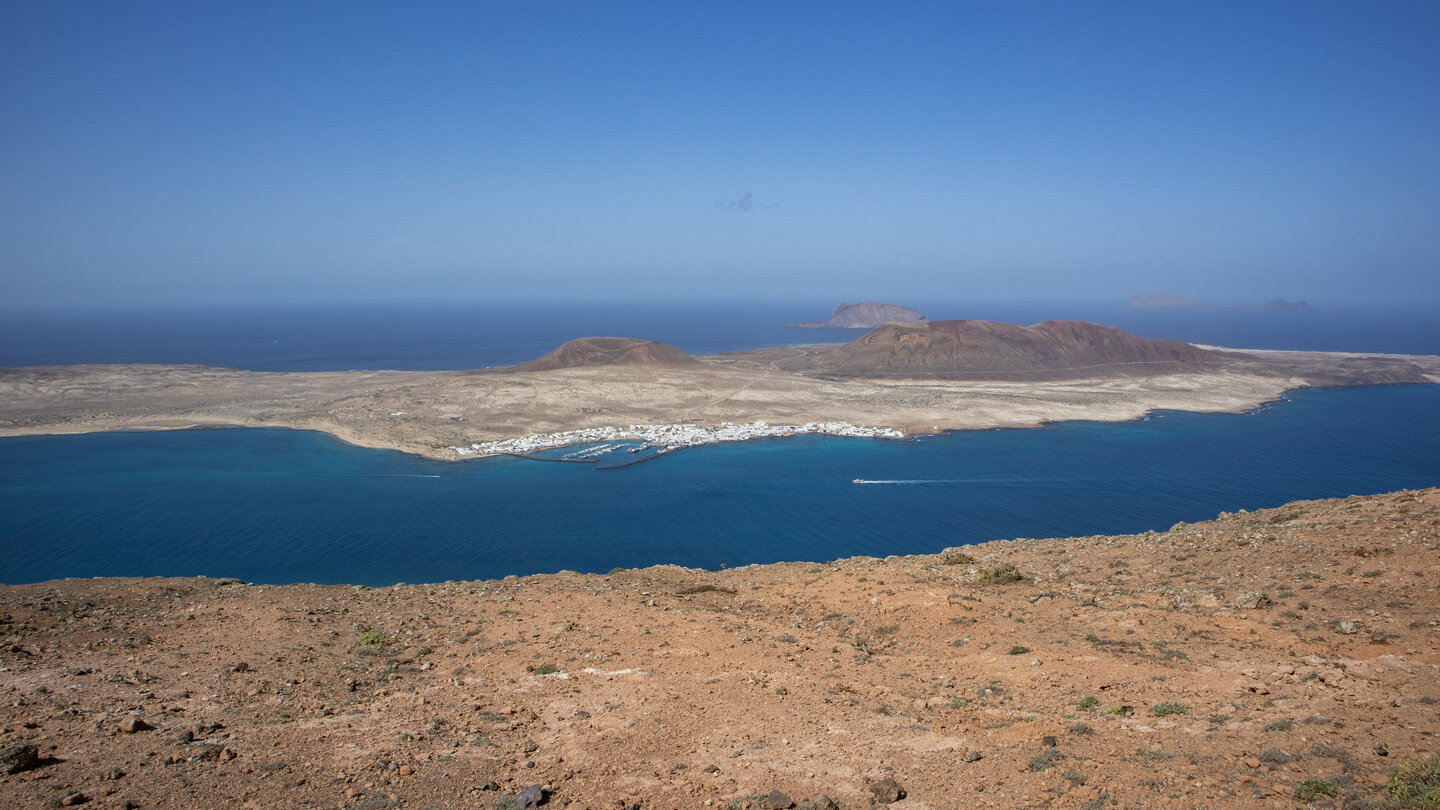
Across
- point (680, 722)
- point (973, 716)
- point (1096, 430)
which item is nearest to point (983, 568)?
point (973, 716)

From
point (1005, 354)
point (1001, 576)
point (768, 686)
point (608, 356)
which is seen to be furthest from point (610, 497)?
point (1005, 354)

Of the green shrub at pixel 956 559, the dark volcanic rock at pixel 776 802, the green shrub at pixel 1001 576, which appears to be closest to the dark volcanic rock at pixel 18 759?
the dark volcanic rock at pixel 776 802

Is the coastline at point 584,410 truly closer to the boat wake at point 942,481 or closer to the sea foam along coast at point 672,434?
the sea foam along coast at point 672,434

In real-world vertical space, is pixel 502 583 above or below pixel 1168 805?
below

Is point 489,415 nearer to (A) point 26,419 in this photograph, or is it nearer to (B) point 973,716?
(A) point 26,419

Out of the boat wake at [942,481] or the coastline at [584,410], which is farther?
the coastline at [584,410]

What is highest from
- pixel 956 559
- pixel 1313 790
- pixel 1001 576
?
pixel 1313 790

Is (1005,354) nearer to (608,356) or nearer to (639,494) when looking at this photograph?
(608,356)
